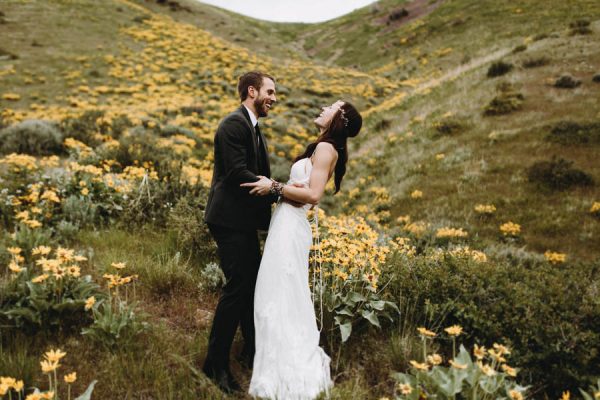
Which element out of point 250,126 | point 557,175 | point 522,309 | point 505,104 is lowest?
point 522,309

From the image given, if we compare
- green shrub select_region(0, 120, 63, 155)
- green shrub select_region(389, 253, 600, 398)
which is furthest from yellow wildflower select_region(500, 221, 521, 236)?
green shrub select_region(0, 120, 63, 155)

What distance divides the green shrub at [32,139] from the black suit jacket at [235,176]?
27.1ft

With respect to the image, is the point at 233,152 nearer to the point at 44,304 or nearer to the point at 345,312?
the point at 345,312

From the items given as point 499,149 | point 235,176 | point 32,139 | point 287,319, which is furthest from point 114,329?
point 499,149

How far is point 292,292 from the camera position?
3.43 metres

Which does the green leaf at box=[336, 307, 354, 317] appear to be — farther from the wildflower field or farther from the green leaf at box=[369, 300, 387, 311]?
the green leaf at box=[369, 300, 387, 311]

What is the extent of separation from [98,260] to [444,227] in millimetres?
6590

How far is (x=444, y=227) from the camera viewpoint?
8469mm

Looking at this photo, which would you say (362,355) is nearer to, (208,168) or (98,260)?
(98,260)

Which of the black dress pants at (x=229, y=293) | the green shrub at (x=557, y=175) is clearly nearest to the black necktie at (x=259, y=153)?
the black dress pants at (x=229, y=293)

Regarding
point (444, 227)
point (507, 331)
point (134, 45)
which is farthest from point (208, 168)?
point (134, 45)

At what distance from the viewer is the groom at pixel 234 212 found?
10.8 feet

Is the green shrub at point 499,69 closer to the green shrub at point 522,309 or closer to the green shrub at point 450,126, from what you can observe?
the green shrub at point 450,126

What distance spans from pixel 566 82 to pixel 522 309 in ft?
42.1
